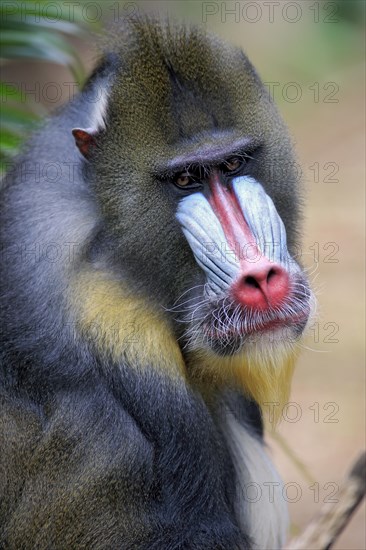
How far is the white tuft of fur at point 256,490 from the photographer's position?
14.5ft

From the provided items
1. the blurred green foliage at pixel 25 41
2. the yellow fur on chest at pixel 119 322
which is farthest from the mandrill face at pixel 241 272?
the blurred green foliage at pixel 25 41

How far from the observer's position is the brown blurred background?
777cm

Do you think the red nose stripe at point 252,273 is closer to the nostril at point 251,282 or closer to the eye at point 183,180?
the nostril at point 251,282

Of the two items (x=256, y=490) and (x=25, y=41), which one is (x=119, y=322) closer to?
(x=256, y=490)

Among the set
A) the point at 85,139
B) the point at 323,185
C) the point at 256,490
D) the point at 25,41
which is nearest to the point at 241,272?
the point at 85,139

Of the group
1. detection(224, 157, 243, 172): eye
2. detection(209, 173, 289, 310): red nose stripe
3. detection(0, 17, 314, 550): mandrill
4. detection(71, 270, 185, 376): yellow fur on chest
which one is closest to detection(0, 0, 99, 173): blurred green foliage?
detection(0, 17, 314, 550): mandrill

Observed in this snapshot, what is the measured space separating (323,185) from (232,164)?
25.1ft

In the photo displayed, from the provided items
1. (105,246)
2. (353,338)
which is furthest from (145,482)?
(353,338)

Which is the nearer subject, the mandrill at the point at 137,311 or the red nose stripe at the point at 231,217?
the red nose stripe at the point at 231,217

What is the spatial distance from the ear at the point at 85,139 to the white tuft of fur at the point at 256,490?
1.39m

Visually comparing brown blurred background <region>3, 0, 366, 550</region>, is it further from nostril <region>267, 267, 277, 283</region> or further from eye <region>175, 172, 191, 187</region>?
nostril <region>267, 267, 277, 283</region>

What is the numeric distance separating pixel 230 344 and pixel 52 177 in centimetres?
102

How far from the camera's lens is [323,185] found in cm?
1128

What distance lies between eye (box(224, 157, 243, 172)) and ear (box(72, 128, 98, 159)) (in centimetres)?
52
